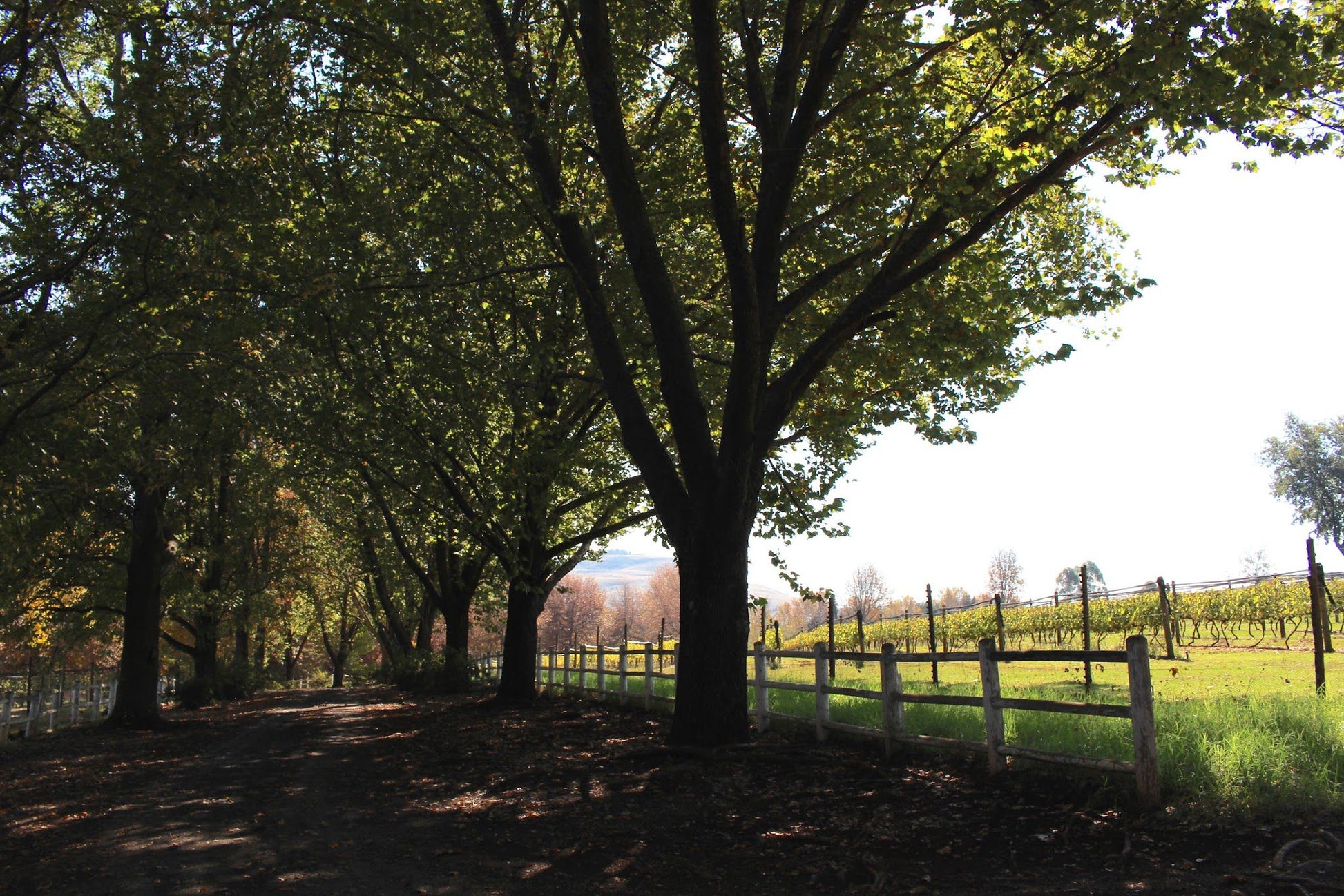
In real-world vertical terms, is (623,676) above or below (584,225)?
below

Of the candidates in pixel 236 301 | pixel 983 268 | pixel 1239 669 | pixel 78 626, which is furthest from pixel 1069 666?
pixel 78 626

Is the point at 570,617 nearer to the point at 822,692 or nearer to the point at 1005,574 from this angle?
the point at 1005,574

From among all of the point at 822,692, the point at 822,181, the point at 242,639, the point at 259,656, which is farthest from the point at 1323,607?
the point at 259,656

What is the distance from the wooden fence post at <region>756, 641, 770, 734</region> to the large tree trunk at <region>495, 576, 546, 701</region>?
903 centimetres

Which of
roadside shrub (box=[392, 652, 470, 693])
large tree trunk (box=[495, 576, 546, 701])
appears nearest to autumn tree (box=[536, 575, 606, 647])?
roadside shrub (box=[392, 652, 470, 693])

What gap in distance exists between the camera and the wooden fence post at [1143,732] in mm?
6410

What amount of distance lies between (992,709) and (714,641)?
3.24 metres

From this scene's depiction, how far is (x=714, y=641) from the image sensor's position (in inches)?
408

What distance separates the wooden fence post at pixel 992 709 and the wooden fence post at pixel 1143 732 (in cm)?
159

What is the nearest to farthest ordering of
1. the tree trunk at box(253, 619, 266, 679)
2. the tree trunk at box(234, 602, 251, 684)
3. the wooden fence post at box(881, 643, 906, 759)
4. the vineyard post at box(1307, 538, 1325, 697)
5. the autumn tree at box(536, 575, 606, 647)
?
the wooden fence post at box(881, 643, 906, 759) < the vineyard post at box(1307, 538, 1325, 697) < the tree trunk at box(234, 602, 251, 684) < the tree trunk at box(253, 619, 266, 679) < the autumn tree at box(536, 575, 606, 647)

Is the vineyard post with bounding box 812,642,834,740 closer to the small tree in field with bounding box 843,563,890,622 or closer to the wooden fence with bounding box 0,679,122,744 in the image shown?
the wooden fence with bounding box 0,679,122,744

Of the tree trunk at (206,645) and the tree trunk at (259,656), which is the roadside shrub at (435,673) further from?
the tree trunk at (259,656)

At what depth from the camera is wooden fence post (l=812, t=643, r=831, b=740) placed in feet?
35.9

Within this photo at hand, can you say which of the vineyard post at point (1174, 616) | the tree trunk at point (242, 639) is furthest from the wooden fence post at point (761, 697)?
the tree trunk at point (242, 639)
